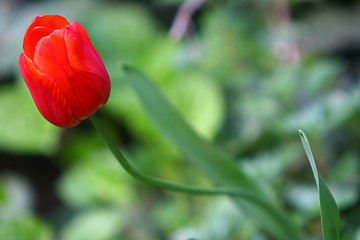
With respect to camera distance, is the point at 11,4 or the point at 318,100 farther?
the point at 11,4

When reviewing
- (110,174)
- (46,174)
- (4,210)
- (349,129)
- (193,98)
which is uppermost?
(349,129)

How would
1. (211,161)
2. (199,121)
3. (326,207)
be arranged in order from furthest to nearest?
(199,121)
(211,161)
(326,207)

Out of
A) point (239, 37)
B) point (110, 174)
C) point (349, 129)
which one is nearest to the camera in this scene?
point (349, 129)

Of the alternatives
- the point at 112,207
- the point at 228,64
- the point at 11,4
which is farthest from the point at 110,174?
the point at 11,4

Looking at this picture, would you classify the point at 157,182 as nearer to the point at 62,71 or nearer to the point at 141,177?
the point at 141,177

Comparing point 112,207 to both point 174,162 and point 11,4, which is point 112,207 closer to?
point 174,162

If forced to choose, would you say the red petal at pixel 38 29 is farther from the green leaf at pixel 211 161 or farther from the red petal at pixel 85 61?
the green leaf at pixel 211 161

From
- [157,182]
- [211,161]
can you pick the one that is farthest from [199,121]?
[157,182]
